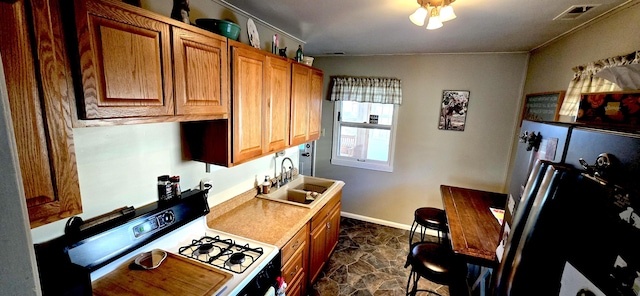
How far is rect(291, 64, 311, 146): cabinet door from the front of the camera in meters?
2.18

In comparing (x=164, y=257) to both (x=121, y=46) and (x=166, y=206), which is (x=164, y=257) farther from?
(x=121, y=46)

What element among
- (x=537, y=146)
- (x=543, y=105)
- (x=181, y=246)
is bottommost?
(x=181, y=246)

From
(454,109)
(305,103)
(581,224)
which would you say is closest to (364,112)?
(454,109)

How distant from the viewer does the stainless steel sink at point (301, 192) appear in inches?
90.4

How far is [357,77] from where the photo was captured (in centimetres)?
351

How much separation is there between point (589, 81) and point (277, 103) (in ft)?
7.10

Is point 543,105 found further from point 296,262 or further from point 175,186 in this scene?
point 175,186

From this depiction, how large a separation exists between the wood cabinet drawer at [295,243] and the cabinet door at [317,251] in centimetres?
15

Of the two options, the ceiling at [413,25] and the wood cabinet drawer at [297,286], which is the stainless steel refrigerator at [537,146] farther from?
the wood cabinet drawer at [297,286]

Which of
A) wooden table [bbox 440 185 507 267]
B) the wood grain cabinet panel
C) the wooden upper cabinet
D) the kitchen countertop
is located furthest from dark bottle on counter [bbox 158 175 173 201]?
wooden table [bbox 440 185 507 267]

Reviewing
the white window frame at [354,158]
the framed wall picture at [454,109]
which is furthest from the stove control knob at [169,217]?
the framed wall picture at [454,109]

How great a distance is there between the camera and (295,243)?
183cm

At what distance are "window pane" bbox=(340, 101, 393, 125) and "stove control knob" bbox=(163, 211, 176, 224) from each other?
271 cm

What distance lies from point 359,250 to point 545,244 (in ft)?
8.83
